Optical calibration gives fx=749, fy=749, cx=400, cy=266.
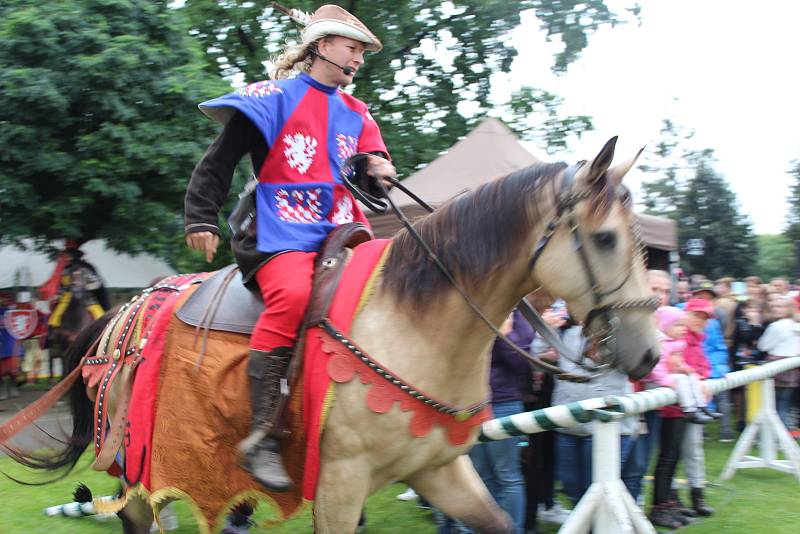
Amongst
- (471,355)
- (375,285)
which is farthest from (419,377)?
(375,285)

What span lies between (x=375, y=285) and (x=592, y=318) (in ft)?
2.90

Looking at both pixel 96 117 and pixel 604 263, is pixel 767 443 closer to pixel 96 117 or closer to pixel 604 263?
pixel 604 263

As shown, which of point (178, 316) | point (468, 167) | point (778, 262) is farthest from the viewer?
point (778, 262)

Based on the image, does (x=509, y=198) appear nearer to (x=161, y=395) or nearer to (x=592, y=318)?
(x=592, y=318)

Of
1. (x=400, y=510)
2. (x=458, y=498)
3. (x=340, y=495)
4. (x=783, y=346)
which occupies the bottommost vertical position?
(x=400, y=510)

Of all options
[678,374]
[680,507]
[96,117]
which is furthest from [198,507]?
[96,117]

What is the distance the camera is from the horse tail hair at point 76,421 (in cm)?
455

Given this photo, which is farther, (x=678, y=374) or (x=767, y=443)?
(x=767, y=443)

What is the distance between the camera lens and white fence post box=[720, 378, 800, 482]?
690cm

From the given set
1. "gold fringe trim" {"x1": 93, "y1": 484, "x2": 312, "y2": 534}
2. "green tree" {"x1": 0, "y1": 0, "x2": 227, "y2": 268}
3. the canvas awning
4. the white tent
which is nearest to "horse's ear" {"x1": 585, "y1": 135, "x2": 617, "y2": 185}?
"gold fringe trim" {"x1": 93, "y1": 484, "x2": 312, "y2": 534}

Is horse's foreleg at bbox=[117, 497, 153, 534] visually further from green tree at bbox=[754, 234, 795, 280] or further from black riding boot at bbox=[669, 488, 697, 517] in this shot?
green tree at bbox=[754, 234, 795, 280]

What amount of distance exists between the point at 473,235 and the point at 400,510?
398cm

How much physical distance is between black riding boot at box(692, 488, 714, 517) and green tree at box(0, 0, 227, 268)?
7.05 m

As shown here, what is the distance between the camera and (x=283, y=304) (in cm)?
297
